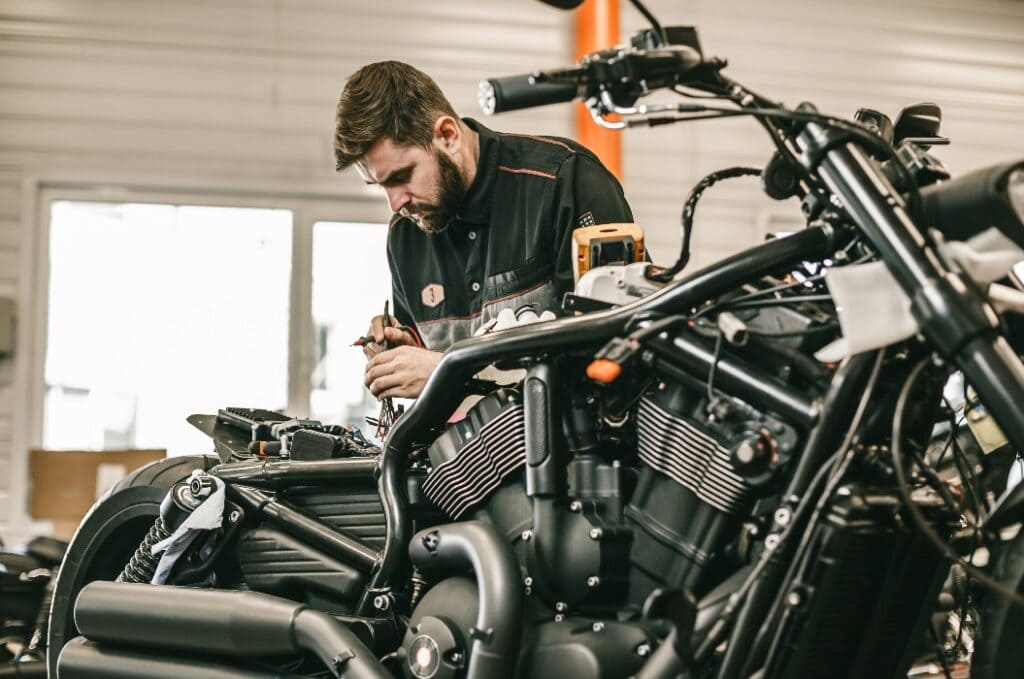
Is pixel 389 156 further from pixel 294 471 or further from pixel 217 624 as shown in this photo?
pixel 217 624

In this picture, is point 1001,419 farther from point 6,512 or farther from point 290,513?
point 6,512

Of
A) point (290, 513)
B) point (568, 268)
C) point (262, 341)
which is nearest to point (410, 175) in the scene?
point (568, 268)

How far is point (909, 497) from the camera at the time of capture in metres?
1.50

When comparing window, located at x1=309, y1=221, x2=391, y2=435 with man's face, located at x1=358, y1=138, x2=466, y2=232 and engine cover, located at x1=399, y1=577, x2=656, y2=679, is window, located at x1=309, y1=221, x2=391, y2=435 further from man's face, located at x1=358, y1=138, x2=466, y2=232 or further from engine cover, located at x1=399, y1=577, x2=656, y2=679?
engine cover, located at x1=399, y1=577, x2=656, y2=679

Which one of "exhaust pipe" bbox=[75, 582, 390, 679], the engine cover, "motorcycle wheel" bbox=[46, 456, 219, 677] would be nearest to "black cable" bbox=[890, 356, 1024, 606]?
the engine cover

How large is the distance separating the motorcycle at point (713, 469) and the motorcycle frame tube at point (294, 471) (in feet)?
0.08

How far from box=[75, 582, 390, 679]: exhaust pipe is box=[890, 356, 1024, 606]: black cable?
103cm

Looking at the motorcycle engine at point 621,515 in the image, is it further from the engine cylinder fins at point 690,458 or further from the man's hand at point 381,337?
Result: the man's hand at point 381,337

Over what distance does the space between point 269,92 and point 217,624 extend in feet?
15.7

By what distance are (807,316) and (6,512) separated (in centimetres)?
545

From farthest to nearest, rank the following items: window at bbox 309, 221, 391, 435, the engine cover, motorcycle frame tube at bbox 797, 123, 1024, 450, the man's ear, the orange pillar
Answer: the orange pillar → window at bbox 309, 221, 391, 435 → the man's ear → the engine cover → motorcycle frame tube at bbox 797, 123, 1024, 450

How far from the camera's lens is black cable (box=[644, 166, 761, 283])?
197 centimetres

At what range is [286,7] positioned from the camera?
6500 mm

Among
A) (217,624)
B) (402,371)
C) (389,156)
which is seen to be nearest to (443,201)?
(389,156)
